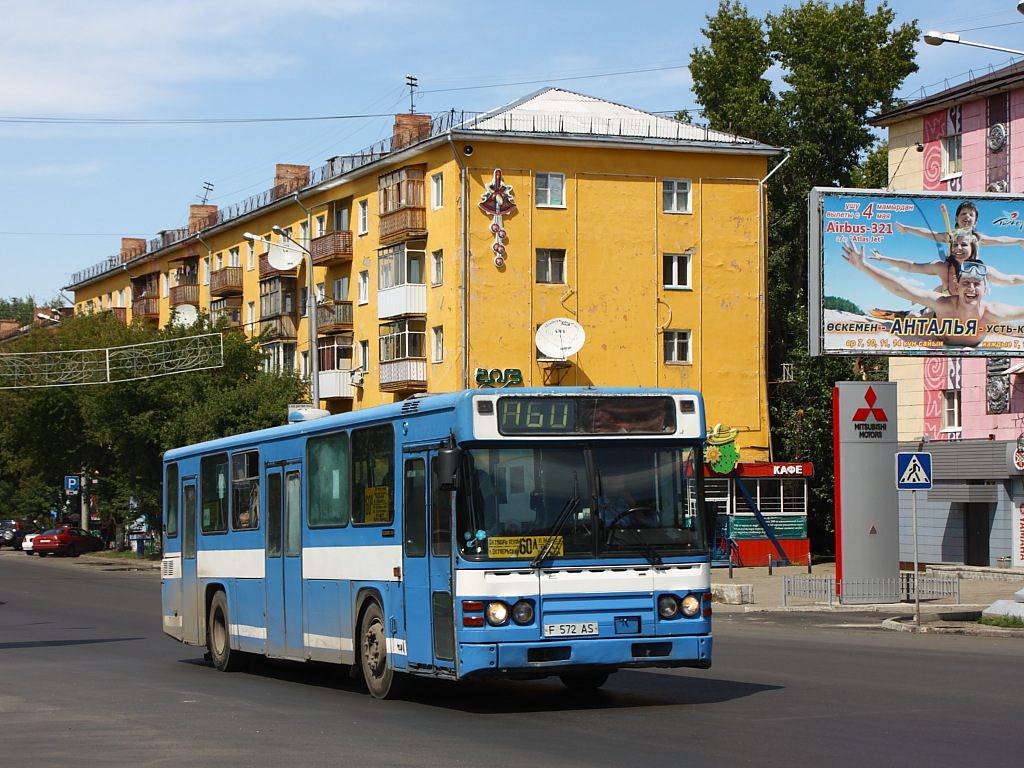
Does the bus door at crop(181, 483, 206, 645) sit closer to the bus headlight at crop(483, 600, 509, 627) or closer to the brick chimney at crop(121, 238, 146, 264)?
the bus headlight at crop(483, 600, 509, 627)

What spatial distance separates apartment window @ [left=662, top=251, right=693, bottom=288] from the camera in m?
53.7

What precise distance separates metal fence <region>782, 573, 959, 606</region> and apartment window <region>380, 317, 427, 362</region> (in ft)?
78.4

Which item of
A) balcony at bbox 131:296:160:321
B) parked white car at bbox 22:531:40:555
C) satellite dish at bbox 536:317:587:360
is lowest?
parked white car at bbox 22:531:40:555

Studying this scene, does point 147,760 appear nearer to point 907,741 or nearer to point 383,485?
point 383,485

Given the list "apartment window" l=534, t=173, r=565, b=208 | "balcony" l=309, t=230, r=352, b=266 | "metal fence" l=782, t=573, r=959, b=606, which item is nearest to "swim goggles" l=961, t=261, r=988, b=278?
"metal fence" l=782, t=573, r=959, b=606

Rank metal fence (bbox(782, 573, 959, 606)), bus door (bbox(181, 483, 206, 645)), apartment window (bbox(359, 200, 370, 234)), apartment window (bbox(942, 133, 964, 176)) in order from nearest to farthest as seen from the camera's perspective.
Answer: bus door (bbox(181, 483, 206, 645)) < metal fence (bbox(782, 573, 959, 606)) < apartment window (bbox(942, 133, 964, 176)) < apartment window (bbox(359, 200, 370, 234))

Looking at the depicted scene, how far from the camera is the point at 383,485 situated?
13633 mm

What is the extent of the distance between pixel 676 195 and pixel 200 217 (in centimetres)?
3631

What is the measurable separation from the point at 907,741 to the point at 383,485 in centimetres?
528

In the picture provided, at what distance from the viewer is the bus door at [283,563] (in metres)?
15.8

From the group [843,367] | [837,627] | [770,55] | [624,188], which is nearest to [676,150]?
[624,188]

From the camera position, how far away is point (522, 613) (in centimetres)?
A: 1196

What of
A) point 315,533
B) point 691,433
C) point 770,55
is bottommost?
point 315,533

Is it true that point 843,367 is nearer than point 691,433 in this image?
No
